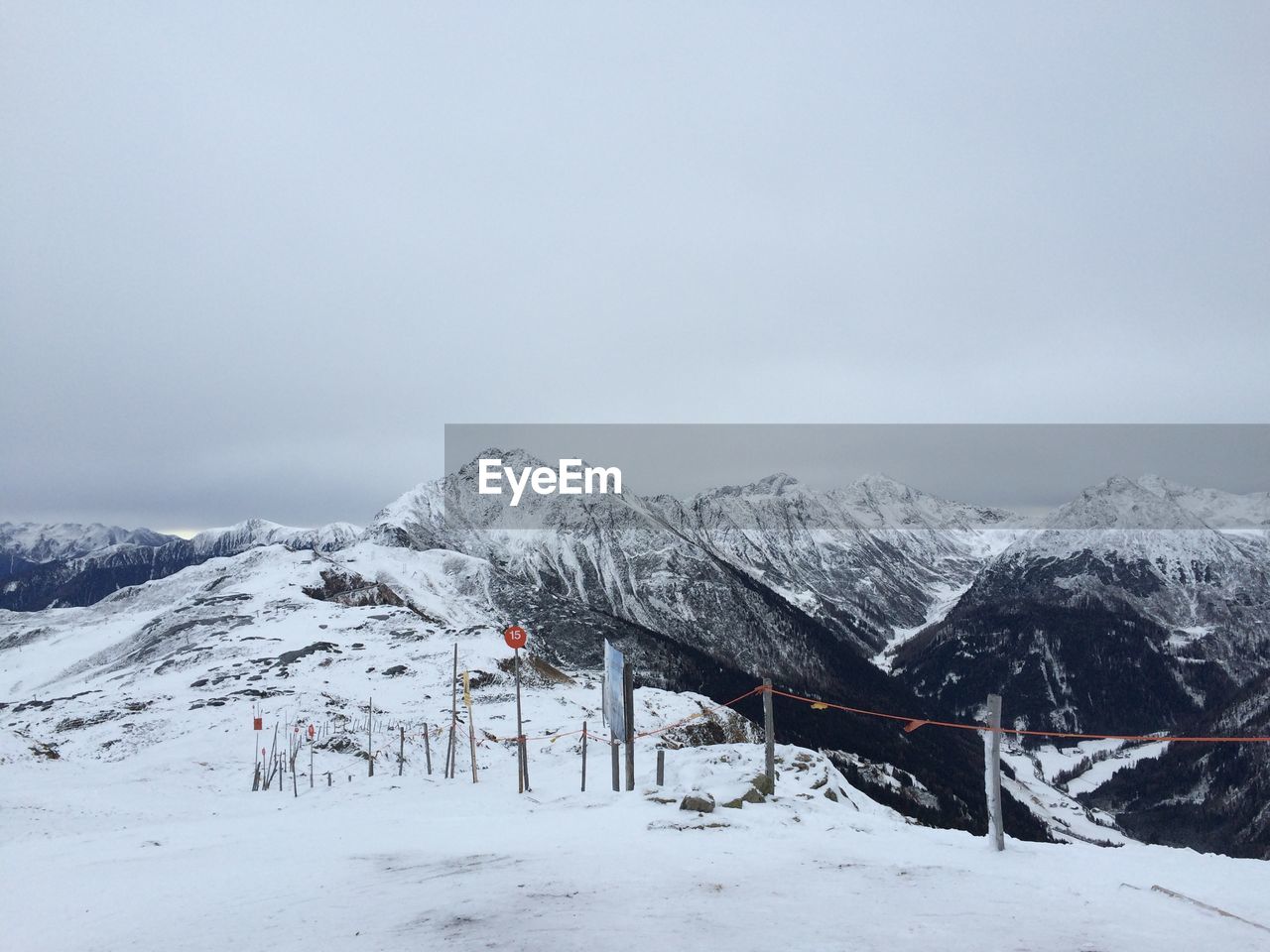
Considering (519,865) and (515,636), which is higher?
(515,636)

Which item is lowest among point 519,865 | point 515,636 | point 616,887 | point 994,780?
point 519,865

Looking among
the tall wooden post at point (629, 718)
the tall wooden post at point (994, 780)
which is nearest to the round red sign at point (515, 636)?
the tall wooden post at point (629, 718)

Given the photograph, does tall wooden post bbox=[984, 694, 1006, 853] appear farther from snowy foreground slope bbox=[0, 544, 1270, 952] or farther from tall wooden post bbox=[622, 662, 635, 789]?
tall wooden post bbox=[622, 662, 635, 789]

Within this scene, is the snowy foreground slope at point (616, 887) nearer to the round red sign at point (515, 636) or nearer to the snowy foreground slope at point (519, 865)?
the snowy foreground slope at point (519, 865)

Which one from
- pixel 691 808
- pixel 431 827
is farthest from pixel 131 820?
pixel 691 808

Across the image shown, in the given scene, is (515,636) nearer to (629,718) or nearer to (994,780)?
(629,718)

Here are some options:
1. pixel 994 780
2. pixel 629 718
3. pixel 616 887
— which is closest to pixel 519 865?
pixel 616 887

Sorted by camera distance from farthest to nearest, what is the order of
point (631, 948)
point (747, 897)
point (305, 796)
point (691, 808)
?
1. point (305, 796)
2. point (691, 808)
3. point (747, 897)
4. point (631, 948)

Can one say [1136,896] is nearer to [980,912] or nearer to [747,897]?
[980,912]
